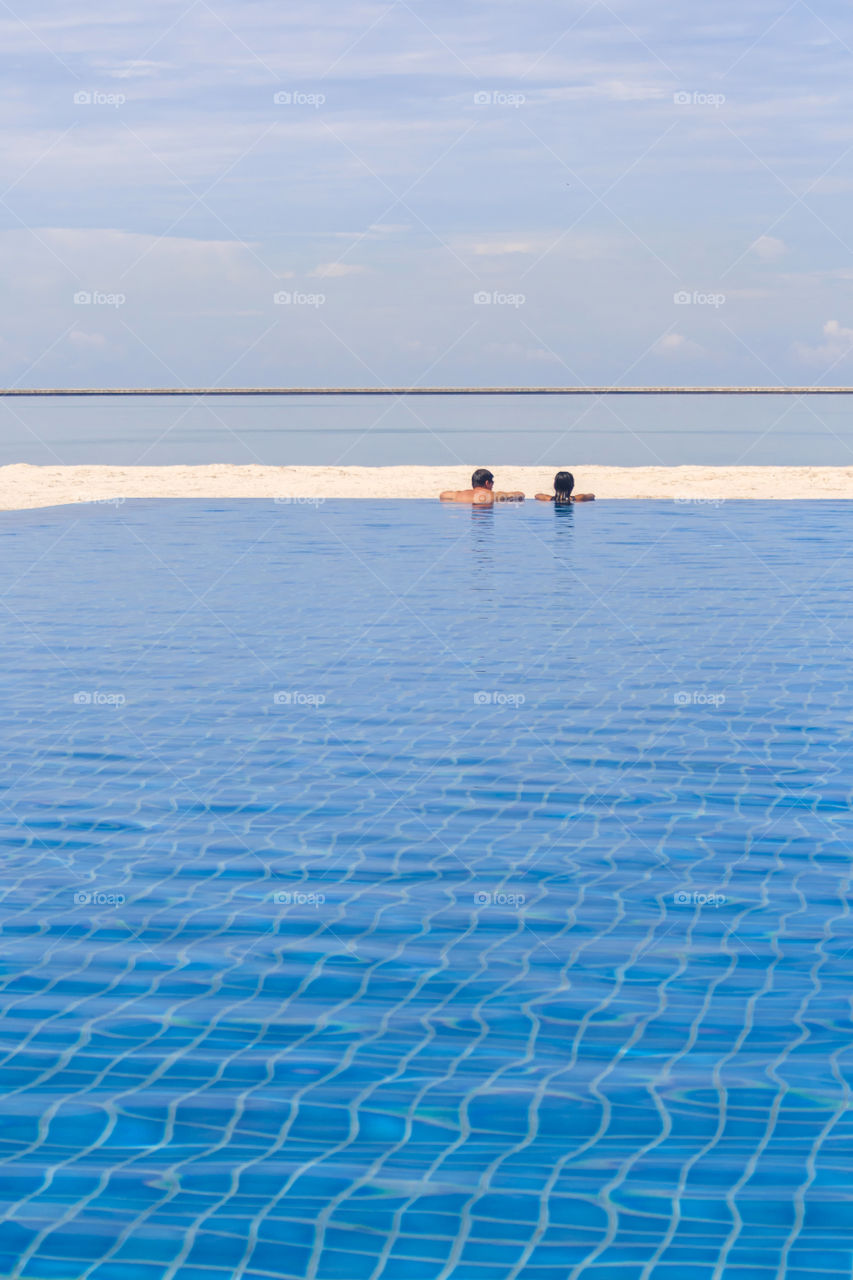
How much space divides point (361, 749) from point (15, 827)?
234 centimetres

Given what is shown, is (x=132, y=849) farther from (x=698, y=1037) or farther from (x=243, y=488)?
(x=243, y=488)

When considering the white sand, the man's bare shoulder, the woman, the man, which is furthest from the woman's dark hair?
the white sand

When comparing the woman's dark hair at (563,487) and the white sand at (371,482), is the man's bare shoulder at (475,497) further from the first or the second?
the white sand at (371,482)

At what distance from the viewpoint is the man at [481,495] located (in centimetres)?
2773

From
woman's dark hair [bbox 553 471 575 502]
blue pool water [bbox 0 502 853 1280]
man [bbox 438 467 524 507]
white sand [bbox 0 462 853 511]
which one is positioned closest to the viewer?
Result: blue pool water [bbox 0 502 853 1280]

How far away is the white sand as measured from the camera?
31.7m

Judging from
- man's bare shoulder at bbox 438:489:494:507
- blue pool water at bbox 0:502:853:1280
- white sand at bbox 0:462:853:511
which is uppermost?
white sand at bbox 0:462:853:511

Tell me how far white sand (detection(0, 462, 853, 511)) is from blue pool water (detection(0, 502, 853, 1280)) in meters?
20.0

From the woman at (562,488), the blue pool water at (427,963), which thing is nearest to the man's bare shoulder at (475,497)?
the woman at (562,488)

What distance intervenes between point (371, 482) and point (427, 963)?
96.1 feet

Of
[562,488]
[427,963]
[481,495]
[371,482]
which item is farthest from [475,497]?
[427,963]

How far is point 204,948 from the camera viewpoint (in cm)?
562

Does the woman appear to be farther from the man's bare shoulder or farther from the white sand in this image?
the white sand

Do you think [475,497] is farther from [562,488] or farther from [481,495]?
[562,488]
